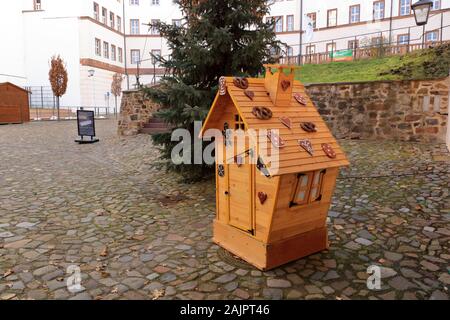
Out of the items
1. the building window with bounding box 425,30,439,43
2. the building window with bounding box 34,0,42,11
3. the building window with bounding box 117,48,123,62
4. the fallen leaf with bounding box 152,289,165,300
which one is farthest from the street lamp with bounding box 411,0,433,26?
the building window with bounding box 117,48,123,62

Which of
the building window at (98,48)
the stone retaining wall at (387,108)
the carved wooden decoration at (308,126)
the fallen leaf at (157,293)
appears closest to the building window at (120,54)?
the building window at (98,48)

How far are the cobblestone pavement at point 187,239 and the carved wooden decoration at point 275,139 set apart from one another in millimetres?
1288

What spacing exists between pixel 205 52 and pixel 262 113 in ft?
10.7

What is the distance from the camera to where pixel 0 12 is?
30719 millimetres

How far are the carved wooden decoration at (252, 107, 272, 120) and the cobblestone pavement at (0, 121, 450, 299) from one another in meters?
1.55

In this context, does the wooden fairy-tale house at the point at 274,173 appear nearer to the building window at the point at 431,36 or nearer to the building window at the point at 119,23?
the building window at the point at 431,36

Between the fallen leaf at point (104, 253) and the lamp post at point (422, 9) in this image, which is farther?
the lamp post at point (422, 9)

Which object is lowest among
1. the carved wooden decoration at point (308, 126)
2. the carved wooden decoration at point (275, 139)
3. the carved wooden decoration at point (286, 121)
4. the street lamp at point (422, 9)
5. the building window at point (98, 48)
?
the carved wooden decoration at point (275, 139)

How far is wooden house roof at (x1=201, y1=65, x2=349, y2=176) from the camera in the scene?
344 cm

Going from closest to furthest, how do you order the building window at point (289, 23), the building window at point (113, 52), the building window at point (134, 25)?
the building window at point (289, 23) → the building window at point (113, 52) → the building window at point (134, 25)

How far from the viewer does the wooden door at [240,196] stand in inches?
151

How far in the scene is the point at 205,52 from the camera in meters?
6.40

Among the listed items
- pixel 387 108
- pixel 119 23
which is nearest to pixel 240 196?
pixel 387 108

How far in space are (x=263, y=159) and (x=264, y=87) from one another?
1.02m
